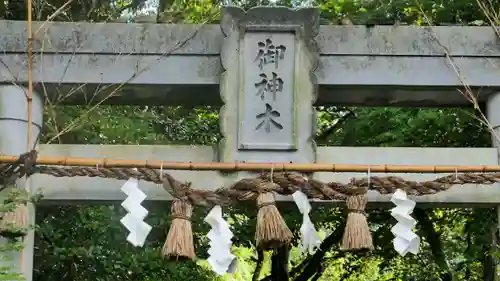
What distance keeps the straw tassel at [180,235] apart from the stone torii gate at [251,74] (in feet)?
0.73

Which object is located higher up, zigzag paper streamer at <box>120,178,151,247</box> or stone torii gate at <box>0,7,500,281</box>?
stone torii gate at <box>0,7,500,281</box>

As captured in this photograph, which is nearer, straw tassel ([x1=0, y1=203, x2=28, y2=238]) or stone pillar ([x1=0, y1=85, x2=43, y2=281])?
straw tassel ([x1=0, y1=203, x2=28, y2=238])

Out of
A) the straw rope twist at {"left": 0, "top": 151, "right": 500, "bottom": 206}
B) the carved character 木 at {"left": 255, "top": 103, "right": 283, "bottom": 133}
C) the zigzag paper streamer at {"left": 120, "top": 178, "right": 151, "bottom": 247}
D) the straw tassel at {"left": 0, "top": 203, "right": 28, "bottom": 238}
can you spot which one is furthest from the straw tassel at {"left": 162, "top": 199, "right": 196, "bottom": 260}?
the straw tassel at {"left": 0, "top": 203, "right": 28, "bottom": 238}

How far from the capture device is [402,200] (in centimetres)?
388

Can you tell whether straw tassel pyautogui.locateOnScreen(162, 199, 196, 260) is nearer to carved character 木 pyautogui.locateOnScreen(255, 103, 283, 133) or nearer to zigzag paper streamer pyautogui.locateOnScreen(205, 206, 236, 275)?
zigzag paper streamer pyautogui.locateOnScreen(205, 206, 236, 275)

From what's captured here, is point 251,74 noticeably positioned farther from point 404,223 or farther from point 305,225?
point 404,223

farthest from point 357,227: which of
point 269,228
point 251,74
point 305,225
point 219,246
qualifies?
point 251,74

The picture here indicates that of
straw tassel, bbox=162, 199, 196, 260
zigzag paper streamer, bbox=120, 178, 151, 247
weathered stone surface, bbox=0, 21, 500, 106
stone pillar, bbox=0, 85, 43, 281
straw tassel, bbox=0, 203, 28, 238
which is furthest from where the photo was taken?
weathered stone surface, bbox=0, 21, 500, 106

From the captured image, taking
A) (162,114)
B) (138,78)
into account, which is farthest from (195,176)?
(162,114)

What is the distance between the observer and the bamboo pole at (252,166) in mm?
3822

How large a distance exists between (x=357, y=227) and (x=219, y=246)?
2.38ft

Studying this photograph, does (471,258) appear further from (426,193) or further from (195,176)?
(195,176)

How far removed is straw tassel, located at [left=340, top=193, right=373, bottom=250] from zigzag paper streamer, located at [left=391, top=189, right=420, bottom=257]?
17cm

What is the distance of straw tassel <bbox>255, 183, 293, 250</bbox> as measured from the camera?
365 centimetres
